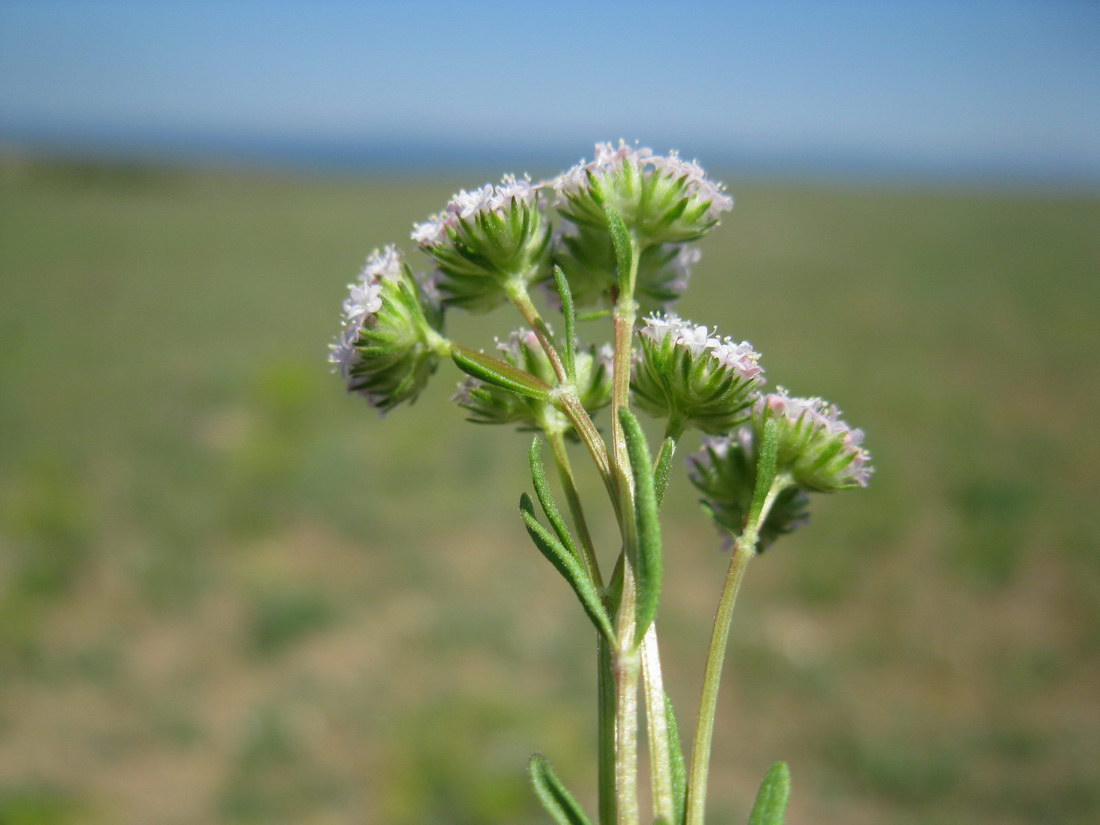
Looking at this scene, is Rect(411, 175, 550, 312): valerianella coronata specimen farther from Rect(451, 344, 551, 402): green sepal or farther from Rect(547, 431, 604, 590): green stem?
Rect(547, 431, 604, 590): green stem

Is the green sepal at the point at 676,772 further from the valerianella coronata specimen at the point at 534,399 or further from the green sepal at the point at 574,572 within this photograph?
the valerianella coronata specimen at the point at 534,399

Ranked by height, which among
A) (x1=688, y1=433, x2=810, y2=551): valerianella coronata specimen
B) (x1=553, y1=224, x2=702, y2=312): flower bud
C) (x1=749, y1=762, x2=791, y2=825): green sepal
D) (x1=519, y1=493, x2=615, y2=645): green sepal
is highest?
(x1=553, y1=224, x2=702, y2=312): flower bud

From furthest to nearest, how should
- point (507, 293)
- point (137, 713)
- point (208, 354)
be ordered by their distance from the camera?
point (208, 354) → point (137, 713) → point (507, 293)

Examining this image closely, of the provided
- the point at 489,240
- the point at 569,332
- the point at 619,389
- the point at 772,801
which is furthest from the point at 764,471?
the point at 489,240

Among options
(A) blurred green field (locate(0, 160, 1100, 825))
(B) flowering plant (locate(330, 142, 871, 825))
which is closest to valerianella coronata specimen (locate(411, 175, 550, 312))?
(B) flowering plant (locate(330, 142, 871, 825))

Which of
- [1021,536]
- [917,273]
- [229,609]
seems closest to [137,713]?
[229,609]

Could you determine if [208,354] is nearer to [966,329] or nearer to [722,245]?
[966,329]

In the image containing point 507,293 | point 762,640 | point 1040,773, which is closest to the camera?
point 507,293

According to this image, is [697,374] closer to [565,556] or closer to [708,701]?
[565,556]
